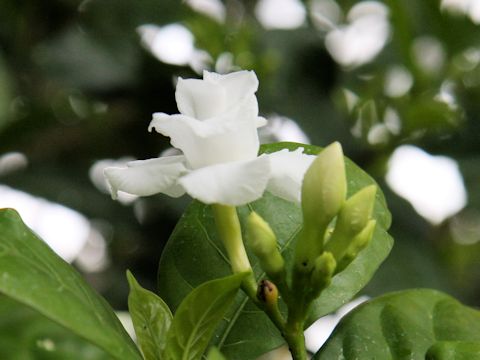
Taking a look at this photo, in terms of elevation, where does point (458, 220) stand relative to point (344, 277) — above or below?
below

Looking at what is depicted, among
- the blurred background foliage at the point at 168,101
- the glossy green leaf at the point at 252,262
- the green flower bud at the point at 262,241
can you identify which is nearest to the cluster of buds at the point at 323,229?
the green flower bud at the point at 262,241

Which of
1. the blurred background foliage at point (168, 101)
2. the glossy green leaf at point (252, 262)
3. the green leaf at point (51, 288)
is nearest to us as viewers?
the green leaf at point (51, 288)

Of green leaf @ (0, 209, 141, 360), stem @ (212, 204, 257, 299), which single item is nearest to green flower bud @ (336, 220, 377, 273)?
stem @ (212, 204, 257, 299)

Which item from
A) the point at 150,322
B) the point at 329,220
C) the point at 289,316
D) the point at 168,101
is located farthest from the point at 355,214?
the point at 168,101

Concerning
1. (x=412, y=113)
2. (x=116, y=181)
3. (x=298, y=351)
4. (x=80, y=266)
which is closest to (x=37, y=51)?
(x=80, y=266)

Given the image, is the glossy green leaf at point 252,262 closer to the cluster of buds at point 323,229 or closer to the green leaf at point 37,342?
the cluster of buds at point 323,229

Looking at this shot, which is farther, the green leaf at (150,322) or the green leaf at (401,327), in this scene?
the green leaf at (401,327)

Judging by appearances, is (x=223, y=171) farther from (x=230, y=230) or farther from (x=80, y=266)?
(x=80, y=266)
